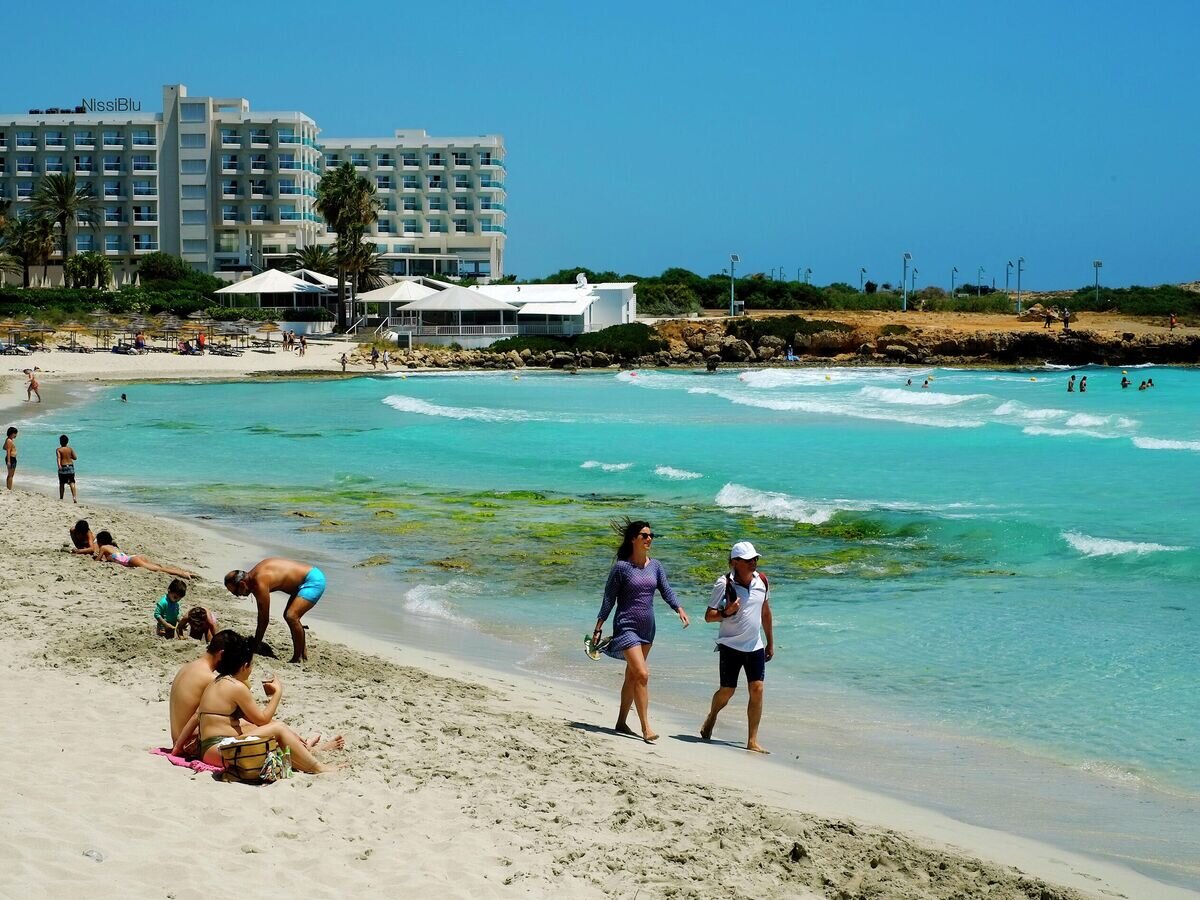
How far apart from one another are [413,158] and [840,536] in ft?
331

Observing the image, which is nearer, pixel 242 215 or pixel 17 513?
pixel 17 513

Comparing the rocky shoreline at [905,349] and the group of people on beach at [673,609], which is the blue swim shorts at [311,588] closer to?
the group of people on beach at [673,609]

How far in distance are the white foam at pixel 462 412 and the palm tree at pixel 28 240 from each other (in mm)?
51197

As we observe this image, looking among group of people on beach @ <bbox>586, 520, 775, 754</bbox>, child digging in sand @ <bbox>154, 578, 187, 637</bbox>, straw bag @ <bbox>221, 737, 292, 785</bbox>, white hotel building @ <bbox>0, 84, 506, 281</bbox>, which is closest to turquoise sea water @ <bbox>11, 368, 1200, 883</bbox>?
group of people on beach @ <bbox>586, 520, 775, 754</bbox>

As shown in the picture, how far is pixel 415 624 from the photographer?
44.3 ft

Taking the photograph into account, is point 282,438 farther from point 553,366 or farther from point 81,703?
point 553,366

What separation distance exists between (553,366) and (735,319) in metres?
16.5

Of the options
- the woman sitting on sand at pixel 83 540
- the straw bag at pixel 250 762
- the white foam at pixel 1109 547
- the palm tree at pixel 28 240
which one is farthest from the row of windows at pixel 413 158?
the straw bag at pixel 250 762

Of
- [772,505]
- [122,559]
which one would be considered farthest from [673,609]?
[772,505]

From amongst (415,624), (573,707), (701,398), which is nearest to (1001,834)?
(573,707)

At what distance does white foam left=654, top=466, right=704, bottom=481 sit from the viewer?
87.6 ft

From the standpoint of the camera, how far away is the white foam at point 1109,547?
699 inches

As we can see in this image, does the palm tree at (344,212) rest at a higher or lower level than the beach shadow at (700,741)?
higher

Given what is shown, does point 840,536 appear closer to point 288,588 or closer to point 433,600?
point 433,600
